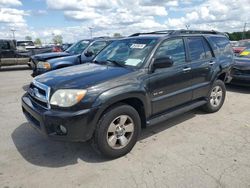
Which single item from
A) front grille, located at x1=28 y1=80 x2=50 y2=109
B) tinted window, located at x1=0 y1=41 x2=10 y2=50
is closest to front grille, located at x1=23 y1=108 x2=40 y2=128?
front grille, located at x1=28 y1=80 x2=50 y2=109

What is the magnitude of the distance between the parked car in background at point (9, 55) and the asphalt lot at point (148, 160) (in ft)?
35.9

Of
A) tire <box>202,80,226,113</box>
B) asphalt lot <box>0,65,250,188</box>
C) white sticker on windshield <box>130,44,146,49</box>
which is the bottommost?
asphalt lot <box>0,65,250,188</box>

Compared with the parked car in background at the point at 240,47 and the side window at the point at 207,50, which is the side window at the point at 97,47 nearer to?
the side window at the point at 207,50

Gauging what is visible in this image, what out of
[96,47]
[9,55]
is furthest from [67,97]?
[9,55]

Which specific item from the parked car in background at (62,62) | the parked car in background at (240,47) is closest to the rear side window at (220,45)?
the parked car in background at (62,62)

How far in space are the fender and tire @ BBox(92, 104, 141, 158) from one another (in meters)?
0.14

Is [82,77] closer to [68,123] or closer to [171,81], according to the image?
[68,123]

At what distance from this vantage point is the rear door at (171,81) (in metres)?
4.18

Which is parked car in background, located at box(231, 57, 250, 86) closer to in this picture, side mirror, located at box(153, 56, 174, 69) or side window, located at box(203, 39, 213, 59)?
side window, located at box(203, 39, 213, 59)

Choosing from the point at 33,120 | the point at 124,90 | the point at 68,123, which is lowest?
the point at 33,120

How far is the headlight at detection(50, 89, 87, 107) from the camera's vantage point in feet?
10.9

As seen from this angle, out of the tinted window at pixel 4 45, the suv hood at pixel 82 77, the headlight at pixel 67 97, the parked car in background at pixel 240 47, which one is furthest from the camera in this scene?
the tinted window at pixel 4 45

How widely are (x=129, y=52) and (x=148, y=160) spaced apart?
189cm

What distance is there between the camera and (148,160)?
369cm
